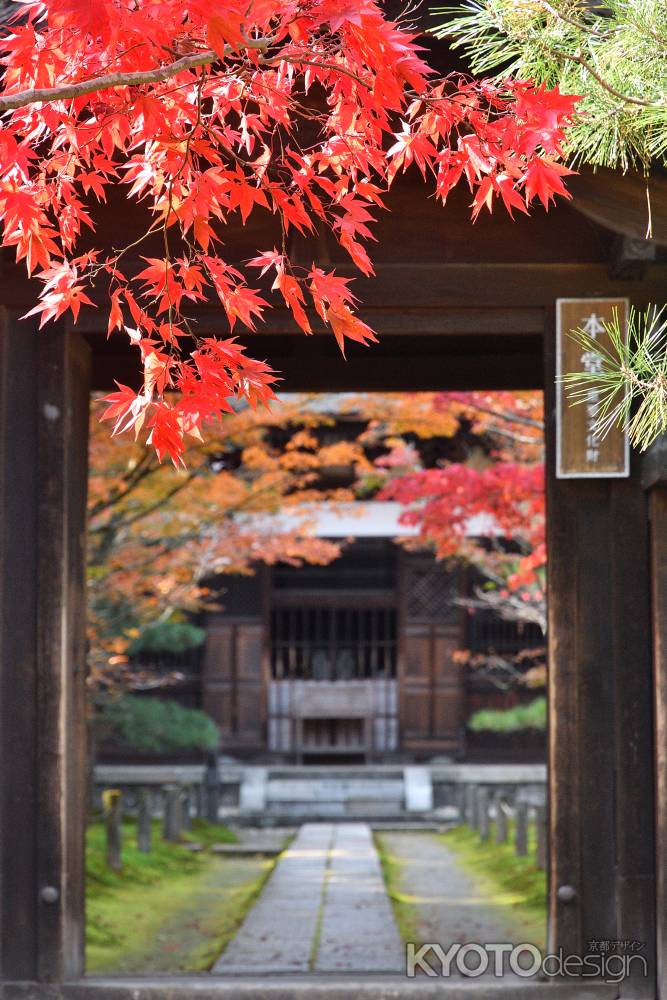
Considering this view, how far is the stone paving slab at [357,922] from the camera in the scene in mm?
7703

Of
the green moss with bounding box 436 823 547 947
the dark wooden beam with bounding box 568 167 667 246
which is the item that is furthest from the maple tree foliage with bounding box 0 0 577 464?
the green moss with bounding box 436 823 547 947

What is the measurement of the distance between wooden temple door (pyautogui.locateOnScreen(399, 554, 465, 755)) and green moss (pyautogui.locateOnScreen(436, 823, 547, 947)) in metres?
4.19

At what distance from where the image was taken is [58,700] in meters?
6.03

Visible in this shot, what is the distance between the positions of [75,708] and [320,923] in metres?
3.88

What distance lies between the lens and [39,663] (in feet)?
19.8

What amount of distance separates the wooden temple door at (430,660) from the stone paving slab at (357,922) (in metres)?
7.14

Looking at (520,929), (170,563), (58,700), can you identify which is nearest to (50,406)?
(58,700)

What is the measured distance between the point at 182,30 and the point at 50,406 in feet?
8.73

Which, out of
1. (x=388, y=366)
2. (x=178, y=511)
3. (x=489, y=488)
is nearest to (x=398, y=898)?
(x=489, y=488)

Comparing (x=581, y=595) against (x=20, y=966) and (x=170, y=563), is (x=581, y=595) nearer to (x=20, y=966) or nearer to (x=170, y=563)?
(x=20, y=966)

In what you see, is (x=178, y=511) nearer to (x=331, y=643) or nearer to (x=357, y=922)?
(x=357, y=922)

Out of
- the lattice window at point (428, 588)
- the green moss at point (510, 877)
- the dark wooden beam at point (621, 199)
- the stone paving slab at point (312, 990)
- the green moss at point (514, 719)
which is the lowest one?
the green moss at point (510, 877)

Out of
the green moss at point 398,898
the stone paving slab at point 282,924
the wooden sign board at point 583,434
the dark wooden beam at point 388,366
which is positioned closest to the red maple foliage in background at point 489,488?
the dark wooden beam at point 388,366

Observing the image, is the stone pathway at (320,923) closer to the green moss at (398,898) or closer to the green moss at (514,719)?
the green moss at (398,898)
